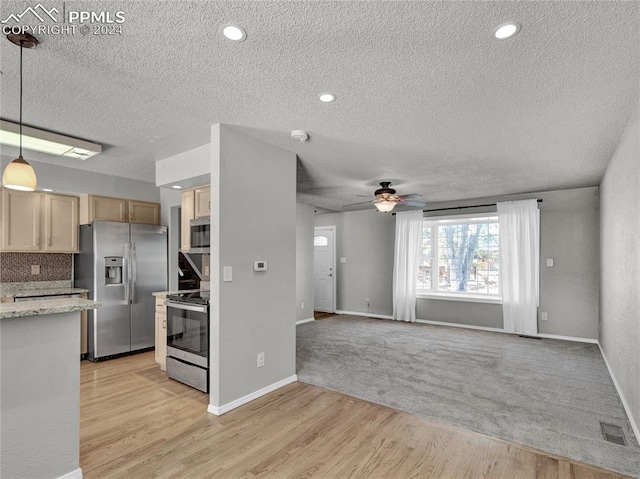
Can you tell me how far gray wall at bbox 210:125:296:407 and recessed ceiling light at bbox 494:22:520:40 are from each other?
2.15 meters

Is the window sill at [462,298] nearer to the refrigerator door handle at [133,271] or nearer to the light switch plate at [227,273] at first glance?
the light switch plate at [227,273]

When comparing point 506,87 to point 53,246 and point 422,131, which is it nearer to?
point 422,131

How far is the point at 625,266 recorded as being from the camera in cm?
295

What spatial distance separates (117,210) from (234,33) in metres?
3.93

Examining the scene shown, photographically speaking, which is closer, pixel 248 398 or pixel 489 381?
pixel 248 398

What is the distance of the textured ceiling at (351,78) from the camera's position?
1.62m

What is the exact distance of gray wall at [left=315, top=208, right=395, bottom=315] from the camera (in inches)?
293

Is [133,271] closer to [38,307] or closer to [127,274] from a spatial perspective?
[127,274]

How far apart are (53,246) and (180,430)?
3.25 metres

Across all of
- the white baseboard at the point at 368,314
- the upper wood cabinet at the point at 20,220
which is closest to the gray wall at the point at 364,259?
the white baseboard at the point at 368,314

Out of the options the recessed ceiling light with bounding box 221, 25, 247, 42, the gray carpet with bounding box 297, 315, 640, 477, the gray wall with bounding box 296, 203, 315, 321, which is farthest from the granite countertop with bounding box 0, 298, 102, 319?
the gray wall with bounding box 296, 203, 315, 321

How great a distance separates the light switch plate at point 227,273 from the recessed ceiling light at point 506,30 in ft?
8.10

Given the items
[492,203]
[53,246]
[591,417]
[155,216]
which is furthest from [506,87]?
[53,246]

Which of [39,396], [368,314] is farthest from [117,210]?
[368,314]
